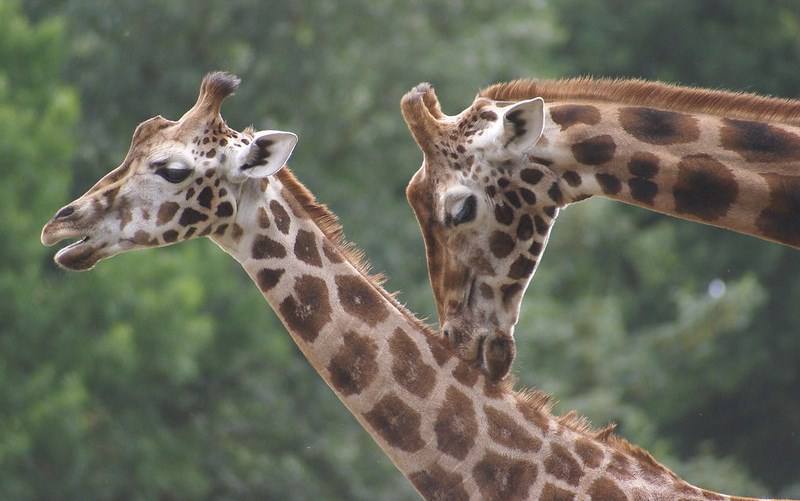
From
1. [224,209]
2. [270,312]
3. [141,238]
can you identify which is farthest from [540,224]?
[270,312]

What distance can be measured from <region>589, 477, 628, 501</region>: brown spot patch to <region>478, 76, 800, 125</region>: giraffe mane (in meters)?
1.70

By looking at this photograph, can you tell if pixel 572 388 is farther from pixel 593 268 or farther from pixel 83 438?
pixel 83 438

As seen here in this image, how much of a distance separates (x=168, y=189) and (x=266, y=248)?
0.48m

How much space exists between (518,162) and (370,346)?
107 centimetres

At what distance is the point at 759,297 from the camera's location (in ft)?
78.4

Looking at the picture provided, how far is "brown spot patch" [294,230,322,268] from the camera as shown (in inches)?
303

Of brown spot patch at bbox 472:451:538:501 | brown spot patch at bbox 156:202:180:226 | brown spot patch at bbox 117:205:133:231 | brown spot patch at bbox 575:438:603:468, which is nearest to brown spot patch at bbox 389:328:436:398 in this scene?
brown spot patch at bbox 472:451:538:501

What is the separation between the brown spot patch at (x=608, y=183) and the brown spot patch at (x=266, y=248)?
140 cm

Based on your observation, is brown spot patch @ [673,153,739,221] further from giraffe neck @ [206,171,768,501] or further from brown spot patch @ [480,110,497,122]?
giraffe neck @ [206,171,768,501]

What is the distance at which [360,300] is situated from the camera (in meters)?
7.68

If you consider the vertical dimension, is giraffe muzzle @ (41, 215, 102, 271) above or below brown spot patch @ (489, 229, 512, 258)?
above

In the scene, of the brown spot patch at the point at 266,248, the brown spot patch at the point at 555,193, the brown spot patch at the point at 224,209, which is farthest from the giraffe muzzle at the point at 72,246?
the brown spot patch at the point at 555,193

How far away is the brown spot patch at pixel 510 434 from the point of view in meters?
7.42

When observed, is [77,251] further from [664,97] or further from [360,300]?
[664,97]
